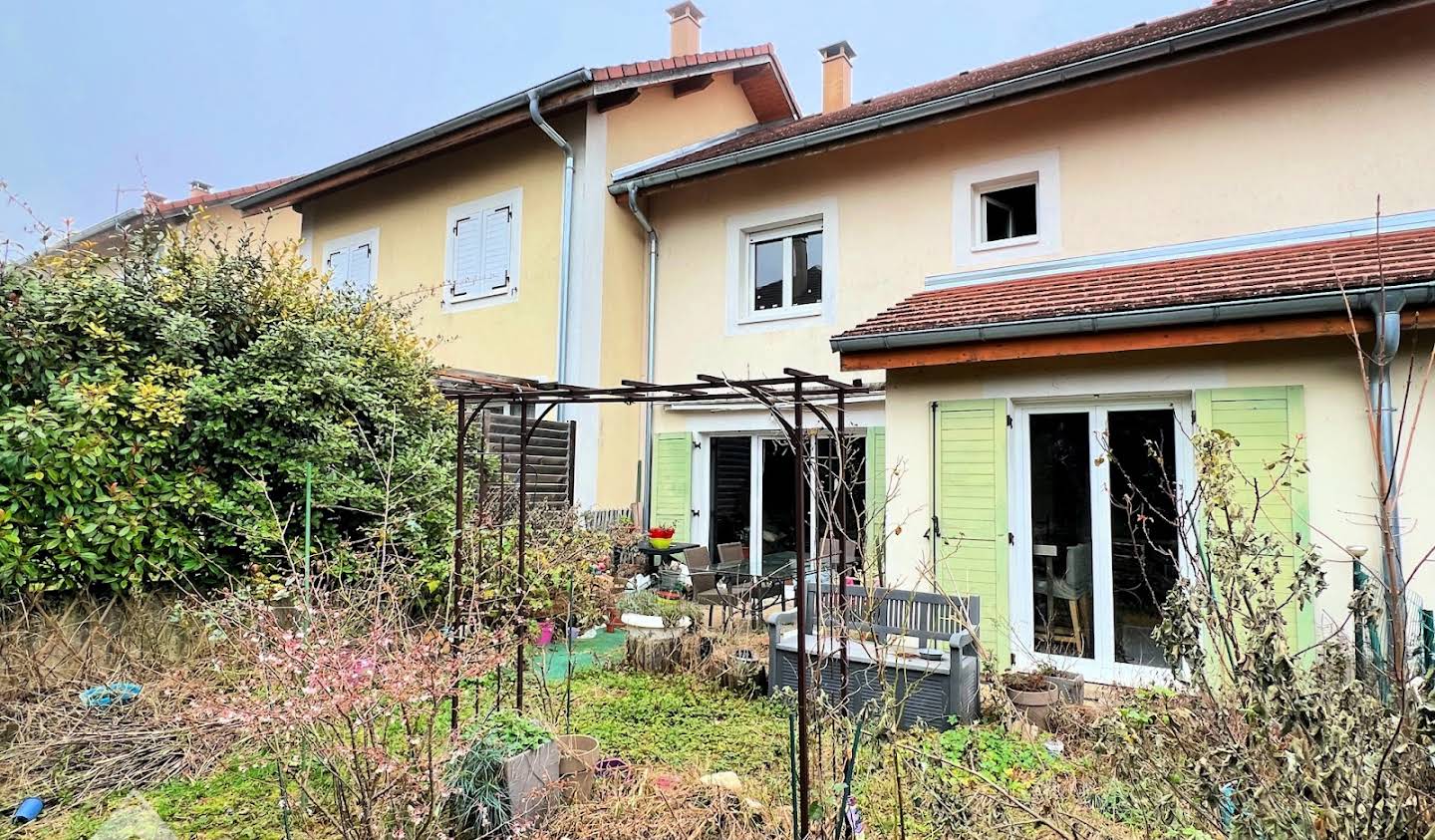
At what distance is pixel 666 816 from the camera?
12.1 ft

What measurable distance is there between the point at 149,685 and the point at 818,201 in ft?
29.2

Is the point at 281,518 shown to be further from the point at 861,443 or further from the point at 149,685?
the point at 861,443

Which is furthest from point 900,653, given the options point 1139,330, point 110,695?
point 110,695

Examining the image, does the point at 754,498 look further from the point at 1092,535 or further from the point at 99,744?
the point at 99,744

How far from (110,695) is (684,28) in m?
12.9

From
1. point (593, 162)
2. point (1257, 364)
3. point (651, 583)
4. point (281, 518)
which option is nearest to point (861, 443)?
point (651, 583)

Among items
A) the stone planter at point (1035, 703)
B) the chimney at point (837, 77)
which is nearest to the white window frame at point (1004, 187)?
the chimney at point (837, 77)

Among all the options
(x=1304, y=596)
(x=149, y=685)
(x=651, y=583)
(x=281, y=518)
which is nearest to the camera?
(x=1304, y=596)

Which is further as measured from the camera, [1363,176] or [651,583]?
[651,583]

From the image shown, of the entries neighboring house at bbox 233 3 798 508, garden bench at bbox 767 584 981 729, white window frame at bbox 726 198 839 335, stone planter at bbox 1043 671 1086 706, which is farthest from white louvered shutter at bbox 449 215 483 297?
stone planter at bbox 1043 671 1086 706

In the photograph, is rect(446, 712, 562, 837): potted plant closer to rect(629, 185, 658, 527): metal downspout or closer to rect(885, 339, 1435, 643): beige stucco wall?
rect(885, 339, 1435, 643): beige stucco wall

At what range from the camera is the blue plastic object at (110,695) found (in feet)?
16.0

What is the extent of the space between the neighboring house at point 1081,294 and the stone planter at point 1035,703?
1.09 metres

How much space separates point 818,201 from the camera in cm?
1049
